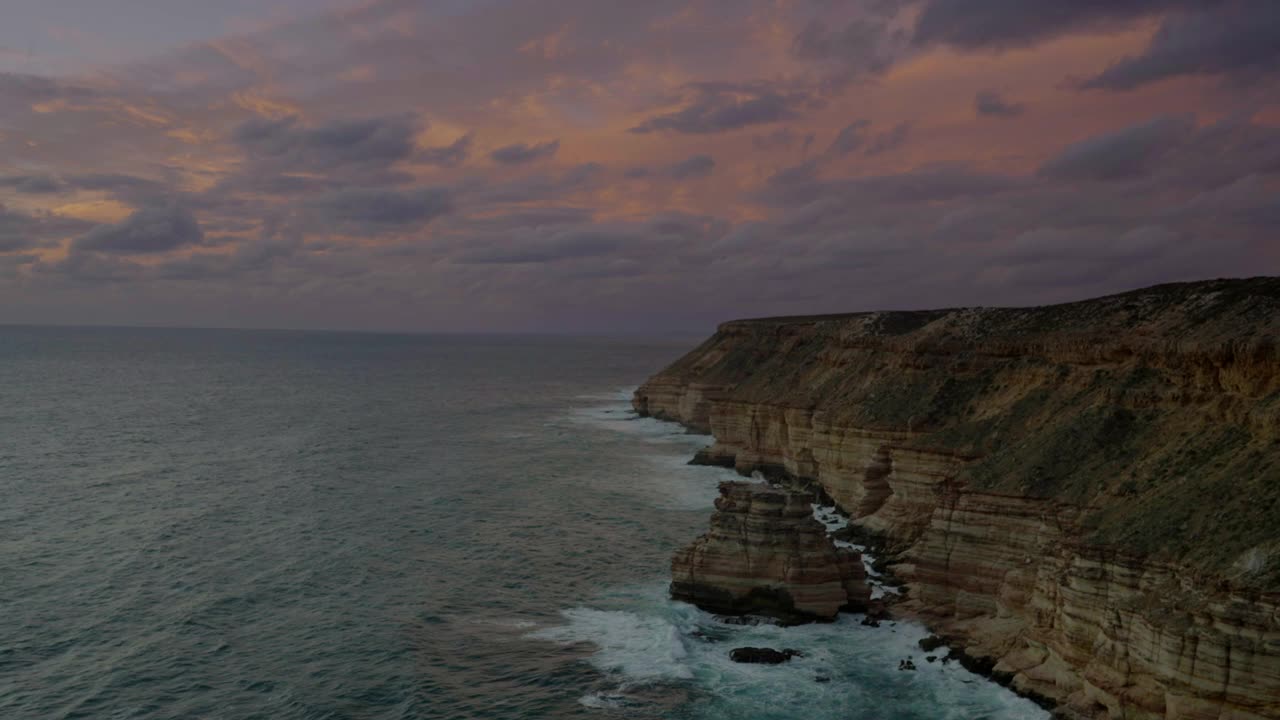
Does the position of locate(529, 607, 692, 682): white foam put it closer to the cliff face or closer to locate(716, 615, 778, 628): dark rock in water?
locate(716, 615, 778, 628): dark rock in water

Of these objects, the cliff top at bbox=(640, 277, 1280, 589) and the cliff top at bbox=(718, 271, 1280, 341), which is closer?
the cliff top at bbox=(640, 277, 1280, 589)

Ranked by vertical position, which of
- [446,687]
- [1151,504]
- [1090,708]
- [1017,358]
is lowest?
[446,687]

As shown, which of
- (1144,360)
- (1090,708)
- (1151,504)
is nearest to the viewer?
(1090,708)

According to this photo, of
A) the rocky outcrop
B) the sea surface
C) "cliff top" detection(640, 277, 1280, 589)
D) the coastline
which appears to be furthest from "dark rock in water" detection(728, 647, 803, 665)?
"cliff top" detection(640, 277, 1280, 589)

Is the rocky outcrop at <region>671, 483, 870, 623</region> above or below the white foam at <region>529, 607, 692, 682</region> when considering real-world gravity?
above

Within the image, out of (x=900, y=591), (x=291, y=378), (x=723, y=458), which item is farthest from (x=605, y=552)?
(x=291, y=378)

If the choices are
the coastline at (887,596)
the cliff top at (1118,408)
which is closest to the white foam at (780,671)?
the coastline at (887,596)

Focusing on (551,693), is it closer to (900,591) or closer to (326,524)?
(900,591)
